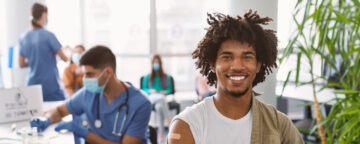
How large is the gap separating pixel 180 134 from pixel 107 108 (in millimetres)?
875

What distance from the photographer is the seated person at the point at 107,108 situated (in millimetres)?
1690

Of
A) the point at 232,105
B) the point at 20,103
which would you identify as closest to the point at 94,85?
the point at 20,103

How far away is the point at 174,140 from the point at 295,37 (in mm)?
574

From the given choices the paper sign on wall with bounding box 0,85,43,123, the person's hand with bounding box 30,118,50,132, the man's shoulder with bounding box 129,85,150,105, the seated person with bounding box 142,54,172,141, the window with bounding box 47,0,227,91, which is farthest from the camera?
the window with bounding box 47,0,227,91

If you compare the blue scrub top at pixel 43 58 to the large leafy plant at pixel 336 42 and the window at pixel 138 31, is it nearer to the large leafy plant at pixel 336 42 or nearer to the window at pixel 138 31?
the window at pixel 138 31

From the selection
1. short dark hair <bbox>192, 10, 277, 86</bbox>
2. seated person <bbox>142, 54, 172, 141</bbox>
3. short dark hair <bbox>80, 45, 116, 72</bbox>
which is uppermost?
short dark hair <bbox>192, 10, 277, 86</bbox>

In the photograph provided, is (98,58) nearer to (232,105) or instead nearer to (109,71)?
(109,71)

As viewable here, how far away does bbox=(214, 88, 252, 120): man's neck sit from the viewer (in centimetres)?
107

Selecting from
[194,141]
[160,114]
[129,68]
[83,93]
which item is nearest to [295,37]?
[194,141]

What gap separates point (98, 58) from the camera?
1.78 m

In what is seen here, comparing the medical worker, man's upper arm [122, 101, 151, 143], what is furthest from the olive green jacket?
the medical worker

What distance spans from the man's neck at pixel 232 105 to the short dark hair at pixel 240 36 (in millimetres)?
118

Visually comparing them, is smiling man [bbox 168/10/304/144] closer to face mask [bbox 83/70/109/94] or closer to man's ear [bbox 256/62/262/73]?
man's ear [bbox 256/62/262/73]

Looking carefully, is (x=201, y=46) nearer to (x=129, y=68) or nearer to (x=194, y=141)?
(x=194, y=141)
